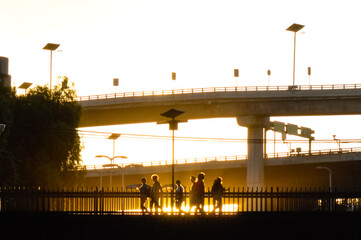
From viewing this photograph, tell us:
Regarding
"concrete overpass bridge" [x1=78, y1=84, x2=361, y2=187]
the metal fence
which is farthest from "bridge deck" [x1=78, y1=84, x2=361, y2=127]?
the metal fence

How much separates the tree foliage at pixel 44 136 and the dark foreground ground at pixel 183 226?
26.9m

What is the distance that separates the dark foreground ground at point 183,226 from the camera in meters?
34.2

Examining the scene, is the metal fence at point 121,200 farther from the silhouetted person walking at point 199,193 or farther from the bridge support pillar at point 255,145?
the bridge support pillar at point 255,145

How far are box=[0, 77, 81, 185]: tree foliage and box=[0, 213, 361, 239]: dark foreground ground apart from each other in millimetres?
26942

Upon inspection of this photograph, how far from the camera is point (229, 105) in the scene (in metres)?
91.4

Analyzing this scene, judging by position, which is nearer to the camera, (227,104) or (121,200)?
(121,200)

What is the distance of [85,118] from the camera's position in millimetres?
93250

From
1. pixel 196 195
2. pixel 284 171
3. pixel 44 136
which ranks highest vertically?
pixel 44 136

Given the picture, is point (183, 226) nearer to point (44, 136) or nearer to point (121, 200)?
point (121, 200)

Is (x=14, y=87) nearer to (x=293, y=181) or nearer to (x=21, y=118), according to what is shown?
(x=21, y=118)

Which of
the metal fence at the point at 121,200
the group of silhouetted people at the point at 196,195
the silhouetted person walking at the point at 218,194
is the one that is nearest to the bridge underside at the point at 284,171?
the metal fence at the point at 121,200

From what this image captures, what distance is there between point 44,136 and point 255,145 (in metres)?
35.4

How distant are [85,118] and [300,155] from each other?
26.6m

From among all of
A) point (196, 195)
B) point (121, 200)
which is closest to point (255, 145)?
point (196, 195)
